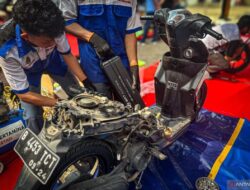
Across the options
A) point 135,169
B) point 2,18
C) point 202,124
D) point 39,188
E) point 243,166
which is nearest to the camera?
point 39,188

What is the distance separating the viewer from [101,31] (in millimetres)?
1982

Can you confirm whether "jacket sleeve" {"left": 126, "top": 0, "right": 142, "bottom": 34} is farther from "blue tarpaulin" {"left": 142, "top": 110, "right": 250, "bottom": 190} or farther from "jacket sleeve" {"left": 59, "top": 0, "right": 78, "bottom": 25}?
"blue tarpaulin" {"left": 142, "top": 110, "right": 250, "bottom": 190}

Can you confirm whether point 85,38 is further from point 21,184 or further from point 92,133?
point 21,184

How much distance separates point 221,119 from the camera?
2389mm

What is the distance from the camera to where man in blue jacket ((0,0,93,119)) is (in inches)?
56.1

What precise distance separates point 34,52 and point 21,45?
141mm

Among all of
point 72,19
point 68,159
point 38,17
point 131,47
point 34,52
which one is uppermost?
point 38,17

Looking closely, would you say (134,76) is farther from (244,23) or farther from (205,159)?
(244,23)

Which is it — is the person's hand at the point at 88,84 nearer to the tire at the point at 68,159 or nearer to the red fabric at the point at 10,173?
the tire at the point at 68,159

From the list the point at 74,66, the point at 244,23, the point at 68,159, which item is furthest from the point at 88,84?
the point at 244,23

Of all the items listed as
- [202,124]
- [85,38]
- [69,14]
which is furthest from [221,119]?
[69,14]

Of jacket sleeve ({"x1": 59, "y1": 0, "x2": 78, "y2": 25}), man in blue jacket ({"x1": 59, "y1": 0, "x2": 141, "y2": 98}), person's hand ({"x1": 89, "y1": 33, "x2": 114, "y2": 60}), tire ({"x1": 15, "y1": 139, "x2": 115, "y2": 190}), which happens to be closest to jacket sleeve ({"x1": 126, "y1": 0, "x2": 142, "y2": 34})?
man in blue jacket ({"x1": 59, "y1": 0, "x2": 141, "y2": 98})

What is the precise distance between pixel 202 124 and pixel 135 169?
102 centimetres

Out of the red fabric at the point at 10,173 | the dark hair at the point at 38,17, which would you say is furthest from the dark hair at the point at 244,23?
the red fabric at the point at 10,173
